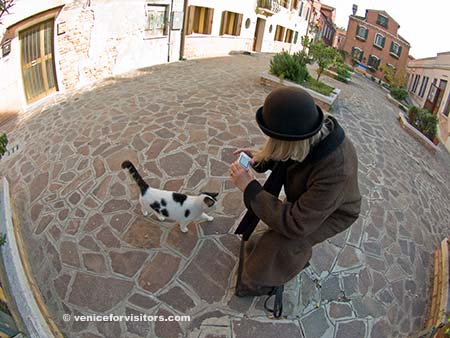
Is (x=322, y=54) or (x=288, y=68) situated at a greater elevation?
(x=322, y=54)

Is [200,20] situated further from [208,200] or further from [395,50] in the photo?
[395,50]

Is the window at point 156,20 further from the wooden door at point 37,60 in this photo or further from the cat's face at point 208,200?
the cat's face at point 208,200

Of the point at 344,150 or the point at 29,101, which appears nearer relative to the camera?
the point at 344,150

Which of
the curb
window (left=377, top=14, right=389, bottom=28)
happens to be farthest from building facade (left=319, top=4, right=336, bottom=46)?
the curb

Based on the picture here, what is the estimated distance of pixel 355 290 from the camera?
3713 mm

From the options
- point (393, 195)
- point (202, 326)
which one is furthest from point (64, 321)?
point (393, 195)

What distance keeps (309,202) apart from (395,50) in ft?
129

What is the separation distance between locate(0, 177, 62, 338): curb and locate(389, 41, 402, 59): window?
39064 mm

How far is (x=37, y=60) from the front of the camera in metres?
8.05

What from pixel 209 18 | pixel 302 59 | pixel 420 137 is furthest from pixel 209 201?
pixel 209 18

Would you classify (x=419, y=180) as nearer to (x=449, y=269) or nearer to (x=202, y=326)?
(x=449, y=269)

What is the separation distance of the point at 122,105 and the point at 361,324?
6033 mm

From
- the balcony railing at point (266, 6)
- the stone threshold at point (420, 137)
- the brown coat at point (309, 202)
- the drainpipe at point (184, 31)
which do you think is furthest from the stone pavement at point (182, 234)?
the balcony railing at point (266, 6)

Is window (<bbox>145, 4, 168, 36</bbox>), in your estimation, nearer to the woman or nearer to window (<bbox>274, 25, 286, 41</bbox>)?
the woman
